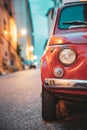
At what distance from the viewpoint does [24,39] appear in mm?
72250

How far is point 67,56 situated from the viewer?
3770 mm

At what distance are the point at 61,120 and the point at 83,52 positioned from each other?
3.38 feet

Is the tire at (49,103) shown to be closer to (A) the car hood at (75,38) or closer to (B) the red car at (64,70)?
(B) the red car at (64,70)

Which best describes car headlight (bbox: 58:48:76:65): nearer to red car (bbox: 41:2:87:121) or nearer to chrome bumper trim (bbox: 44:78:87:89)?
red car (bbox: 41:2:87:121)

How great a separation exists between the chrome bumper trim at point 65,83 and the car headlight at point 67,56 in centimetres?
22

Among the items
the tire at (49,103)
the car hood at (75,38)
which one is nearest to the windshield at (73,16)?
the car hood at (75,38)

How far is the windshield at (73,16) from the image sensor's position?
15.8ft

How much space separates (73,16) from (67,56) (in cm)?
147

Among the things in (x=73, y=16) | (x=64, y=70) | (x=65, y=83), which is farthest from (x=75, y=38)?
(x=73, y=16)

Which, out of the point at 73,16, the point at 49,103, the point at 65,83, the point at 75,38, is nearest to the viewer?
the point at 65,83

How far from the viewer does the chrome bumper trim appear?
11.8ft

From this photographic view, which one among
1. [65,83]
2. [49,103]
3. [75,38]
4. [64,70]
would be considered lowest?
[49,103]

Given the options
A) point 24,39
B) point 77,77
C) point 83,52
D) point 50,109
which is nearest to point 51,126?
point 50,109

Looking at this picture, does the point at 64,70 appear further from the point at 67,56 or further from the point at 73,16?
the point at 73,16
